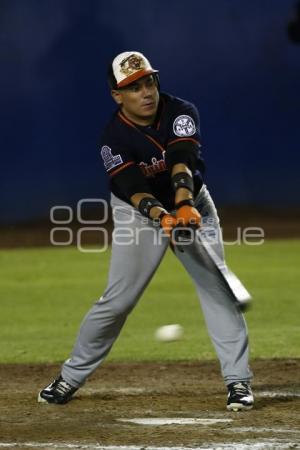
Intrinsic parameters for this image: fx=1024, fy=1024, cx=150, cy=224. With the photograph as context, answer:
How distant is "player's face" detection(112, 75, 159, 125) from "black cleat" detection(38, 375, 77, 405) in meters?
1.43

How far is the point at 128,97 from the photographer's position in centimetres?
517

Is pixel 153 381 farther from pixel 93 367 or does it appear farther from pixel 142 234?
pixel 142 234

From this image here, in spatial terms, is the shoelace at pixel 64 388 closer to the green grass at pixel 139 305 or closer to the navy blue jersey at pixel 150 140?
the navy blue jersey at pixel 150 140

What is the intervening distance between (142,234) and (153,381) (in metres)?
1.33

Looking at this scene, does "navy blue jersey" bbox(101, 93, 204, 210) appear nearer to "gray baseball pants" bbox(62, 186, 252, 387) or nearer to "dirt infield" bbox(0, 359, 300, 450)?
"gray baseball pants" bbox(62, 186, 252, 387)

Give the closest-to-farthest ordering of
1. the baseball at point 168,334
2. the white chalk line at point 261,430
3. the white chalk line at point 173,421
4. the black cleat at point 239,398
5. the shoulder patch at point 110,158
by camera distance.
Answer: the white chalk line at point 261,430 → the white chalk line at point 173,421 → the black cleat at point 239,398 → the shoulder patch at point 110,158 → the baseball at point 168,334

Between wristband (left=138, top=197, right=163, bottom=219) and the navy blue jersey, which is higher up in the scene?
the navy blue jersey

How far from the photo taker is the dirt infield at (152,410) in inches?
171

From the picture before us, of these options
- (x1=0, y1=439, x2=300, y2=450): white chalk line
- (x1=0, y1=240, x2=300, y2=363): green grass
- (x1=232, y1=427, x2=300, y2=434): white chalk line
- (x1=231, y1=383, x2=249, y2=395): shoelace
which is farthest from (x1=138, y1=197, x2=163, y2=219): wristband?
(x1=0, y1=240, x2=300, y2=363): green grass

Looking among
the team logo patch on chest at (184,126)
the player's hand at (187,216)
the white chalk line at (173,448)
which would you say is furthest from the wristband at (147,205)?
the white chalk line at (173,448)

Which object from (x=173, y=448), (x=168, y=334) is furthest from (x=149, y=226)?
(x=168, y=334)

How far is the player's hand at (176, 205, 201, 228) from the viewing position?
4918 millimetres

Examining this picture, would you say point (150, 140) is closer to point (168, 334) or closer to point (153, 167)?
point (153, 167)

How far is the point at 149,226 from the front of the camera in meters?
5.23
